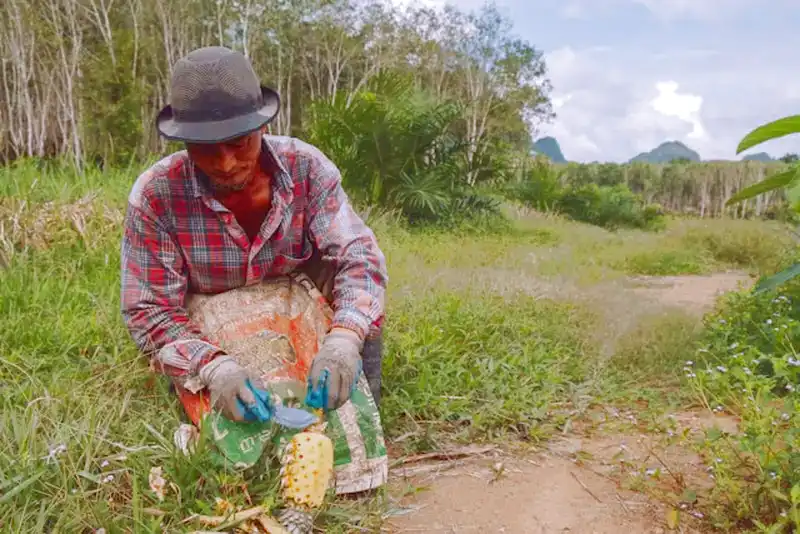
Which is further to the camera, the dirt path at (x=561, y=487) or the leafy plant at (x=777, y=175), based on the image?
the dirt path at (x=561, y=487)

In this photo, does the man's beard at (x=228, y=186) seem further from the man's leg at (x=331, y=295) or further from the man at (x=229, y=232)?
the man's leg at (x=331, y=295)

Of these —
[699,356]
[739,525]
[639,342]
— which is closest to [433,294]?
[639,342]

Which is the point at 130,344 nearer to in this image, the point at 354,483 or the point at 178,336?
the point at 178,336

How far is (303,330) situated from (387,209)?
5557 mm

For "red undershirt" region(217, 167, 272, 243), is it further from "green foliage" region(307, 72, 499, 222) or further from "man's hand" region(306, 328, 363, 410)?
"green foliage" region(307, 72, 499, 222)

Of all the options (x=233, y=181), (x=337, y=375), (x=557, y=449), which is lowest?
(x=557, y=449)

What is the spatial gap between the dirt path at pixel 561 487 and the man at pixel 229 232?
435 mm

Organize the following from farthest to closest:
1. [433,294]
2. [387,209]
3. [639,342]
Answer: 1. [387,209]
2. [433,294]
3. [639,342]

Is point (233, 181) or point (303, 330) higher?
point (233, 181)

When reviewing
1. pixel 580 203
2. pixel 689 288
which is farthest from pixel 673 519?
pixel 580 203

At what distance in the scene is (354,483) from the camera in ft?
5.95

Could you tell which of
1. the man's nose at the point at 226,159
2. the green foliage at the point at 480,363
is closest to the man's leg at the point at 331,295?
the green foliage at the point at 480,363

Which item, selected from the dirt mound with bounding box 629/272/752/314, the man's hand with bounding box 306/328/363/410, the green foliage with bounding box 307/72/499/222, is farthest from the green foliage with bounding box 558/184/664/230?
the man's hand with bounding box 306/328/363/410

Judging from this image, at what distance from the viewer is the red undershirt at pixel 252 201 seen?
1.94 m
